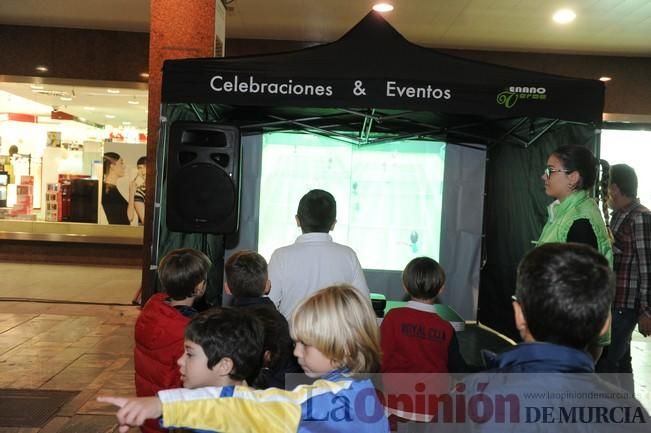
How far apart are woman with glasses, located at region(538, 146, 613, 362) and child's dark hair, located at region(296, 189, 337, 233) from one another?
1049mm

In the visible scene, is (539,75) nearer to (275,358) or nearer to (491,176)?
(491,176)

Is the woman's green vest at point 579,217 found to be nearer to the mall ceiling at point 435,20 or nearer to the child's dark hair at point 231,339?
the child's dark hair at point 231,339

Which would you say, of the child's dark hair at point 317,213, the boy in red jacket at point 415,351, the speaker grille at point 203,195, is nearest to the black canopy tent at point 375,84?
the speaker grille at point 203,195

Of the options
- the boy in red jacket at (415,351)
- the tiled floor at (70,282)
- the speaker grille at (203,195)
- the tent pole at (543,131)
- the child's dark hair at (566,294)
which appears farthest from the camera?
the tiled floor at (70,282)

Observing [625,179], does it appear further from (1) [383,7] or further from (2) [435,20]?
(2) [435,20]

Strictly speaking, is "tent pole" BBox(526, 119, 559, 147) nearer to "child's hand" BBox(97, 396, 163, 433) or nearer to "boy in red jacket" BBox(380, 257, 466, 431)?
"boy in red jacket" BBox(380, 257, 466, 431)

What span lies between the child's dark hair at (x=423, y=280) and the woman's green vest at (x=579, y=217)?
2.00 ft

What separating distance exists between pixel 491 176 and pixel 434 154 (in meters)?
0.58

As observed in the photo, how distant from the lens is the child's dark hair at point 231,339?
1664 mm

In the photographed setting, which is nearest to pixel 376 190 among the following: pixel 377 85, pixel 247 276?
pixel 377 85

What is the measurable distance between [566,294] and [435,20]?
257 inches

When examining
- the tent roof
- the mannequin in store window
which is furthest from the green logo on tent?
the mannequin in store window

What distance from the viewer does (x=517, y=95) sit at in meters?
3.86

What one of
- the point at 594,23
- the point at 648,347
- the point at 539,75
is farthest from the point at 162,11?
the point at 648,347
